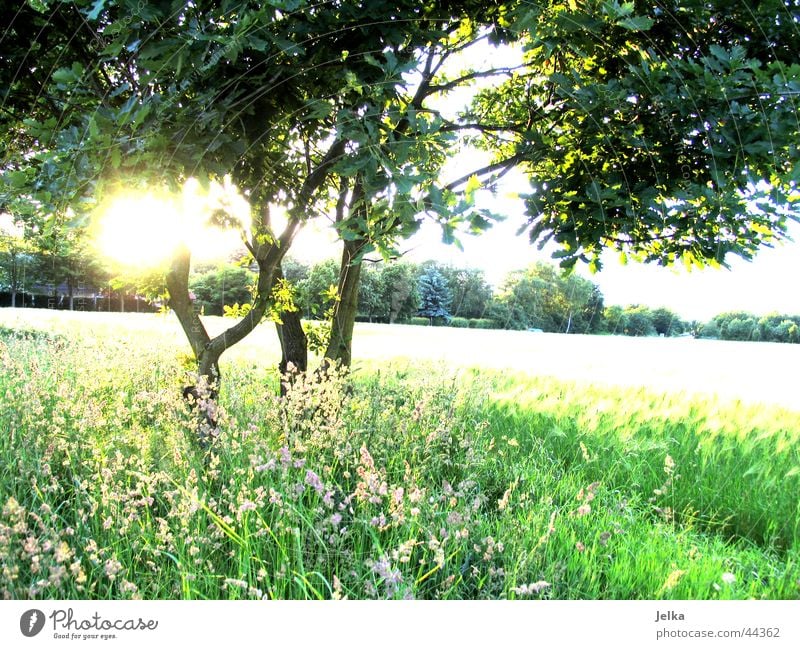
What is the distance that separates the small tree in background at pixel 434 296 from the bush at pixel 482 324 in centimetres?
13

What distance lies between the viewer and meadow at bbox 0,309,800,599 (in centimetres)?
151

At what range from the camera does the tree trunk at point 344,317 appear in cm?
293

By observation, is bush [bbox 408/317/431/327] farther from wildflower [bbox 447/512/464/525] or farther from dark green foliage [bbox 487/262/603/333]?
wildflower [bbox 447/512/464/525]

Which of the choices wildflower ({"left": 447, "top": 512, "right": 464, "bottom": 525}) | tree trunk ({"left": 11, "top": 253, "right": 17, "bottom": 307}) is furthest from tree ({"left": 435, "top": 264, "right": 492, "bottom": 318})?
tree trunk ({"left": 11, "top": 253, "right": 17, "bottom": 307})

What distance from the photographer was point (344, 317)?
2.99 metres

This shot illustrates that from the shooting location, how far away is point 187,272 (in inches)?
109

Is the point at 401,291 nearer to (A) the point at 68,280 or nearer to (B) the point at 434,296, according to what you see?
(B) the point at 434,296

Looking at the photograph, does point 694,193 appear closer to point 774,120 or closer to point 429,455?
point 774,120

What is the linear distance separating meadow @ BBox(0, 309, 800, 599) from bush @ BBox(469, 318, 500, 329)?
0.81ft

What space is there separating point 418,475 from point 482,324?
0.86 meters

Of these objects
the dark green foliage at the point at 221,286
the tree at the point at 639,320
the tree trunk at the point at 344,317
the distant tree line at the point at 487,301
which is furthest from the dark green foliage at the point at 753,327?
the dark green foliage at the point at 221,286
